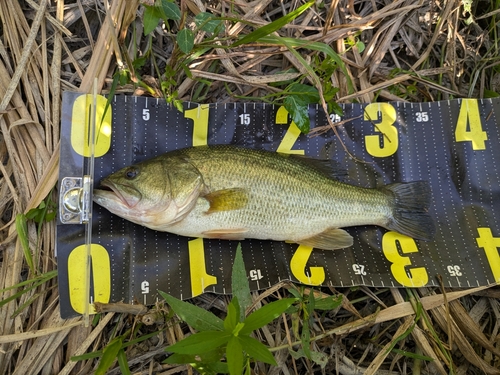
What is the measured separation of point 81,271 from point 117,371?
810 mm

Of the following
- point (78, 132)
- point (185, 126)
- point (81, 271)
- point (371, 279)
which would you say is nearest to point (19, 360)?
point (81, 271)

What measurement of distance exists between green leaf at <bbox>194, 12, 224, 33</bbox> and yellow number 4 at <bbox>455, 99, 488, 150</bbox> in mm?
2339

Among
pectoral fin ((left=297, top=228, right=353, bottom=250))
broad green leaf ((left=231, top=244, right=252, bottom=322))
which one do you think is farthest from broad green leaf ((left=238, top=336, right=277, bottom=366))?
pectoral fin ((left=297, top=228, right=353, bottom=250))

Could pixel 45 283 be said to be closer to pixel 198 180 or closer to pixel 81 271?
pixel 81 271

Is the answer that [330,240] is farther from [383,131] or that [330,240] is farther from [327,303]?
[383,131]

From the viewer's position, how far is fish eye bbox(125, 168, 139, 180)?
2.77m

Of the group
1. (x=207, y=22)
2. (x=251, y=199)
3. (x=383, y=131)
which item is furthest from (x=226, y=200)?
(x=383, y=131)

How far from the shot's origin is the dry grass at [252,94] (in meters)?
2.84

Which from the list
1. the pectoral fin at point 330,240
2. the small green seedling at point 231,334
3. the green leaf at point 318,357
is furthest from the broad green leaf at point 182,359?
the pectoral fin at point 330,240

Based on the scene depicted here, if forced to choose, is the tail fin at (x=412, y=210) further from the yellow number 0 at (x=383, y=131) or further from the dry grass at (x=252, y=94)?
the dry grass at (x=252, y=94)

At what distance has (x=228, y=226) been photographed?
2.85 metres

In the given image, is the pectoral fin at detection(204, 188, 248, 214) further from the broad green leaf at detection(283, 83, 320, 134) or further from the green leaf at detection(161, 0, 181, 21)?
the green leaf at detection(161, 0, 181, 21)

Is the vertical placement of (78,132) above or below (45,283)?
above

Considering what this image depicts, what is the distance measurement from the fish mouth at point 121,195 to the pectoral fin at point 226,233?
1.92ft
